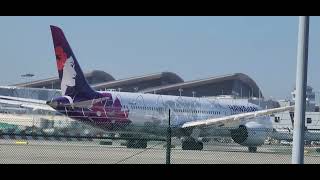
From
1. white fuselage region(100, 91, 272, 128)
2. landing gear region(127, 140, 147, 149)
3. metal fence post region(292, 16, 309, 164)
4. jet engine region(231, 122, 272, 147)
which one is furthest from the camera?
white fuselage region(100, 91, 272, 128)

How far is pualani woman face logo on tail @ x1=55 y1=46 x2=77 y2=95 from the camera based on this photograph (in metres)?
36.3

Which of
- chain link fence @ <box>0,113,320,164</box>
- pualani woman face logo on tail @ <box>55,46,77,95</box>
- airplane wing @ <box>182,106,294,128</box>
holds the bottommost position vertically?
chain link fence @ <box>0,113,320,164</box>

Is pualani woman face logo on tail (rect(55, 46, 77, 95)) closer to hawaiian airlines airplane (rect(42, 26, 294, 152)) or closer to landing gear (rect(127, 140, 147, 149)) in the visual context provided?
hawaiian airlines airplane (rect(42, 26, 294, 152))

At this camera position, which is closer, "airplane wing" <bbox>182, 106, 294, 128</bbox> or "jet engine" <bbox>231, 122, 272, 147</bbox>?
"jet engine" <bbox>231, 122, 272, 147</bbox>

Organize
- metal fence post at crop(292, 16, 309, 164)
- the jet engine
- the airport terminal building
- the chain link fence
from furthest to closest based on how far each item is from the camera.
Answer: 1. the airport terminal building
2. the jet engine
3. the chain link fence
4. metal fence post at crop(292, 16, 309, 164)

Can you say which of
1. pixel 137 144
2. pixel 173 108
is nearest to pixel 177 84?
pixel 173 108

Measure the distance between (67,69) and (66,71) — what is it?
15cm

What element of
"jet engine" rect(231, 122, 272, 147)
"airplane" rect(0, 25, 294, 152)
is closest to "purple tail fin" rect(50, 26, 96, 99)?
"airplane" rect(0, 25, 294, 152)

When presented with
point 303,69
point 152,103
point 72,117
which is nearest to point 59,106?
point 72,117

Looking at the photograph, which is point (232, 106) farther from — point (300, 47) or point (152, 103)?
point (300, 47)

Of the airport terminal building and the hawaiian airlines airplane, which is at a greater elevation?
the airport terminal building

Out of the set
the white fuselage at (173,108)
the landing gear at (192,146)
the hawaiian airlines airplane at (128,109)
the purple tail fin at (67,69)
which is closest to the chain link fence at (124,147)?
the landing gear at (192,146)
